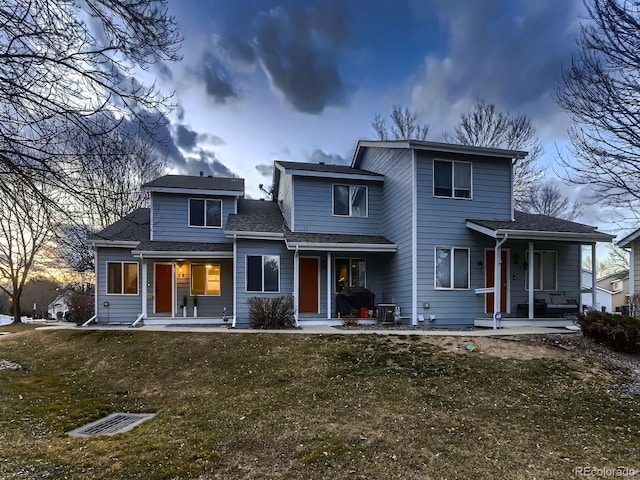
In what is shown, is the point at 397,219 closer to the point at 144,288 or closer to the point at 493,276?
the point at 493,276

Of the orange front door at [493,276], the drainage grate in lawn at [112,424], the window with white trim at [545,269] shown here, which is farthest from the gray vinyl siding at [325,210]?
the drainage grate in lawn at [112,424]

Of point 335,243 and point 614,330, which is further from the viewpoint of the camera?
point 335,243

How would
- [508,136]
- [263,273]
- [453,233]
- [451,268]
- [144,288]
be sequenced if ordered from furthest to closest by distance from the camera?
[508,136]
[144,288]
[263,273]
[453,233]
[451,268]

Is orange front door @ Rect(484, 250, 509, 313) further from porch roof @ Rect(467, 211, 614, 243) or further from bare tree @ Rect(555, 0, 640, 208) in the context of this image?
bare tree @ Rect(555, 0, 640, 208)

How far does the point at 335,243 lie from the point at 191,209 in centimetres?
662

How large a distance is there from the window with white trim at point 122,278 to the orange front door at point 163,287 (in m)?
0.87

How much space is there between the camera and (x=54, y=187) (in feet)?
14.1

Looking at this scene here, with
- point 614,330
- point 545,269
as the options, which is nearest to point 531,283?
point 545,269

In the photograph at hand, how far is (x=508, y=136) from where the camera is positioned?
2408 centimetres

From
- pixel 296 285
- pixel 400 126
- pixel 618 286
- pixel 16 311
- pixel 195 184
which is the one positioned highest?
pixel 400 126

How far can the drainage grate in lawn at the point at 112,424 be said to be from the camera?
527 cm

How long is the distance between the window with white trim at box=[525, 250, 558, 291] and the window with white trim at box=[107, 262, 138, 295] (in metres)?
15.3

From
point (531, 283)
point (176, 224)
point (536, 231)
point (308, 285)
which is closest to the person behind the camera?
point (536, 231)

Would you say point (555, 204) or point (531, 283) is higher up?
point (555, 204)
